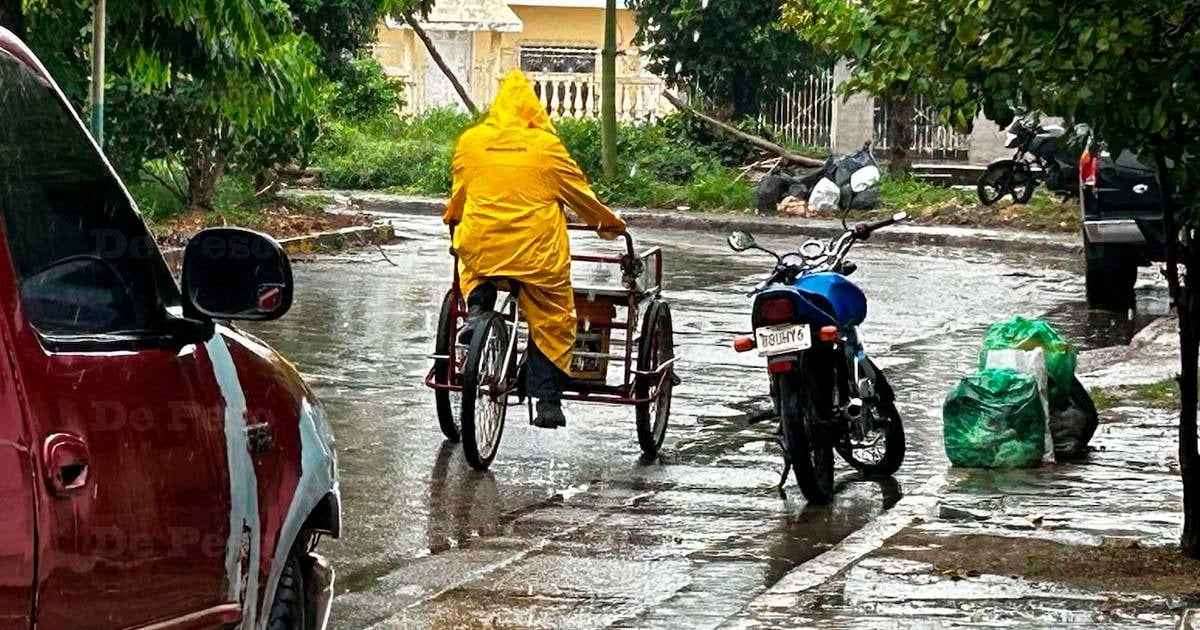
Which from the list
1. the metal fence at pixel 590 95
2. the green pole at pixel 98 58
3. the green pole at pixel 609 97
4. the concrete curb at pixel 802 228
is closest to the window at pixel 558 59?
the metal fence at pixel 590 95

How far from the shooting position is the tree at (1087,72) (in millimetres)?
6738

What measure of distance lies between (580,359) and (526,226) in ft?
2.93

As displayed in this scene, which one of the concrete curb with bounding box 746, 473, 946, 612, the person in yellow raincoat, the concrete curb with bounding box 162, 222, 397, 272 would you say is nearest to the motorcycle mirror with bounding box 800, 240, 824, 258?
the person in yellow raincoat

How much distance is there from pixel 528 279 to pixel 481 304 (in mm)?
249

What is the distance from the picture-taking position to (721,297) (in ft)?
59.1

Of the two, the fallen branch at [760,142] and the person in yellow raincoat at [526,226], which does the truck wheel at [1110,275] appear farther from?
the fallen branch at [760,142]

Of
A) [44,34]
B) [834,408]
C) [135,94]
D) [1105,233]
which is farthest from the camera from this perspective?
[135,94]

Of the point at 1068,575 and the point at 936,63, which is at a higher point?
the point at 936,63

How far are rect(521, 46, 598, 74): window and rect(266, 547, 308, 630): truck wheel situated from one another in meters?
39.3

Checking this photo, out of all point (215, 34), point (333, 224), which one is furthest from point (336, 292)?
point (215, 34)

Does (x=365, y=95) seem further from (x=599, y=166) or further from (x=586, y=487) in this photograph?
(x=586, y=487)

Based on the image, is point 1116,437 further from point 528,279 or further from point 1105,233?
point 1105,233

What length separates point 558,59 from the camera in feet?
146

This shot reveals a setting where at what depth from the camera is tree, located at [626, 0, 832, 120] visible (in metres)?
31.6
